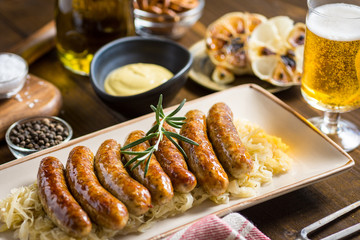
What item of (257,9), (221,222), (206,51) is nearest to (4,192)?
(221,222)

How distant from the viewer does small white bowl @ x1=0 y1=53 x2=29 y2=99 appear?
3119 mm

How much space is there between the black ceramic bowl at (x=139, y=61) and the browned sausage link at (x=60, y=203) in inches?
29.8

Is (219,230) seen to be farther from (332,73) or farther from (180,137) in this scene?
(332,73)

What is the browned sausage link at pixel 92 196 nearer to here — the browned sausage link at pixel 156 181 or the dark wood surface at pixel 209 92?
the browned sausage link at pixel 156 181

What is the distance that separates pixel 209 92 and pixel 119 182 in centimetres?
149

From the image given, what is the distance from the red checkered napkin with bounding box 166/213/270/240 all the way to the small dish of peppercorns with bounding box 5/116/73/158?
1.04 metres

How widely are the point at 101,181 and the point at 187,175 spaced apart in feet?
1.41

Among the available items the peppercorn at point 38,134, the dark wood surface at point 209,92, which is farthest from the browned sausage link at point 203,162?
the peppercorn at point 38,134

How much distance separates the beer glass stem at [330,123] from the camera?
3.04 metres

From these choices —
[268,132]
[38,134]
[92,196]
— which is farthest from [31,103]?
[268,132]

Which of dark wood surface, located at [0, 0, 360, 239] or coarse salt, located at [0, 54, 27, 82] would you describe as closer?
dark wood surface, located at [0, 0, 360, 239]

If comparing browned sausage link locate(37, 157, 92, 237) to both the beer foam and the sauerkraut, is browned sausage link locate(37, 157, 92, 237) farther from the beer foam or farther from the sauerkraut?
the beer foam

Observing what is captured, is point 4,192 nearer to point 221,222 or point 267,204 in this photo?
point 221,222

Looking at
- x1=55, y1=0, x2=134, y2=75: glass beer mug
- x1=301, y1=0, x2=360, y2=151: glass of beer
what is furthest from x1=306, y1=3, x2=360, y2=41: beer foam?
x1=55, y1=0, x2=134, y2=75: glass beer mug
